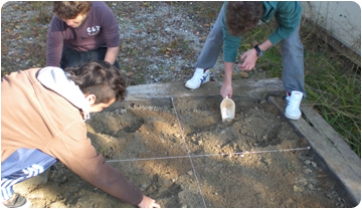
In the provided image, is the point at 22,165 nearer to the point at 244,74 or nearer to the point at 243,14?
the point at 243,14

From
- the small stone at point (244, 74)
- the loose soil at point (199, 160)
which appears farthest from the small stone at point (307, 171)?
the small stone at point (244, 74)

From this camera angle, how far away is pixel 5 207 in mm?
1793

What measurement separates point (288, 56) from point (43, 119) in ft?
5.55

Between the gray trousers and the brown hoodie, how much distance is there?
1.35 metres

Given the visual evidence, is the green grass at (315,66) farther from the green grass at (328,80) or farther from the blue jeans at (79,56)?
the blue jeans at (79,56)

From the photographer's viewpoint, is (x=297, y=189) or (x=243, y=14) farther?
(x=297, y=189)

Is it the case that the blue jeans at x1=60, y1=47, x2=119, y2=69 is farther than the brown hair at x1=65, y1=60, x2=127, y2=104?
Yes

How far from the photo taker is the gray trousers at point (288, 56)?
2.48m

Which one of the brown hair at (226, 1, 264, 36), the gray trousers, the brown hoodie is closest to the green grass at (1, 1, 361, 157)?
the gray trousers

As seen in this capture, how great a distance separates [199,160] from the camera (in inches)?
90.2

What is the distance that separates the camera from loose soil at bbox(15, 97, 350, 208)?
2.03 m

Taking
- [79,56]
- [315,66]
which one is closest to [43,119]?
[79,56]

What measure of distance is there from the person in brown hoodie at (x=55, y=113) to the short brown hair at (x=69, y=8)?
24.3 inches

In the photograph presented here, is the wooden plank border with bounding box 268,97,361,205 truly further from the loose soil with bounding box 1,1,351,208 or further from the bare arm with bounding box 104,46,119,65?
the bare arm with bounding box 104,46,119,65
